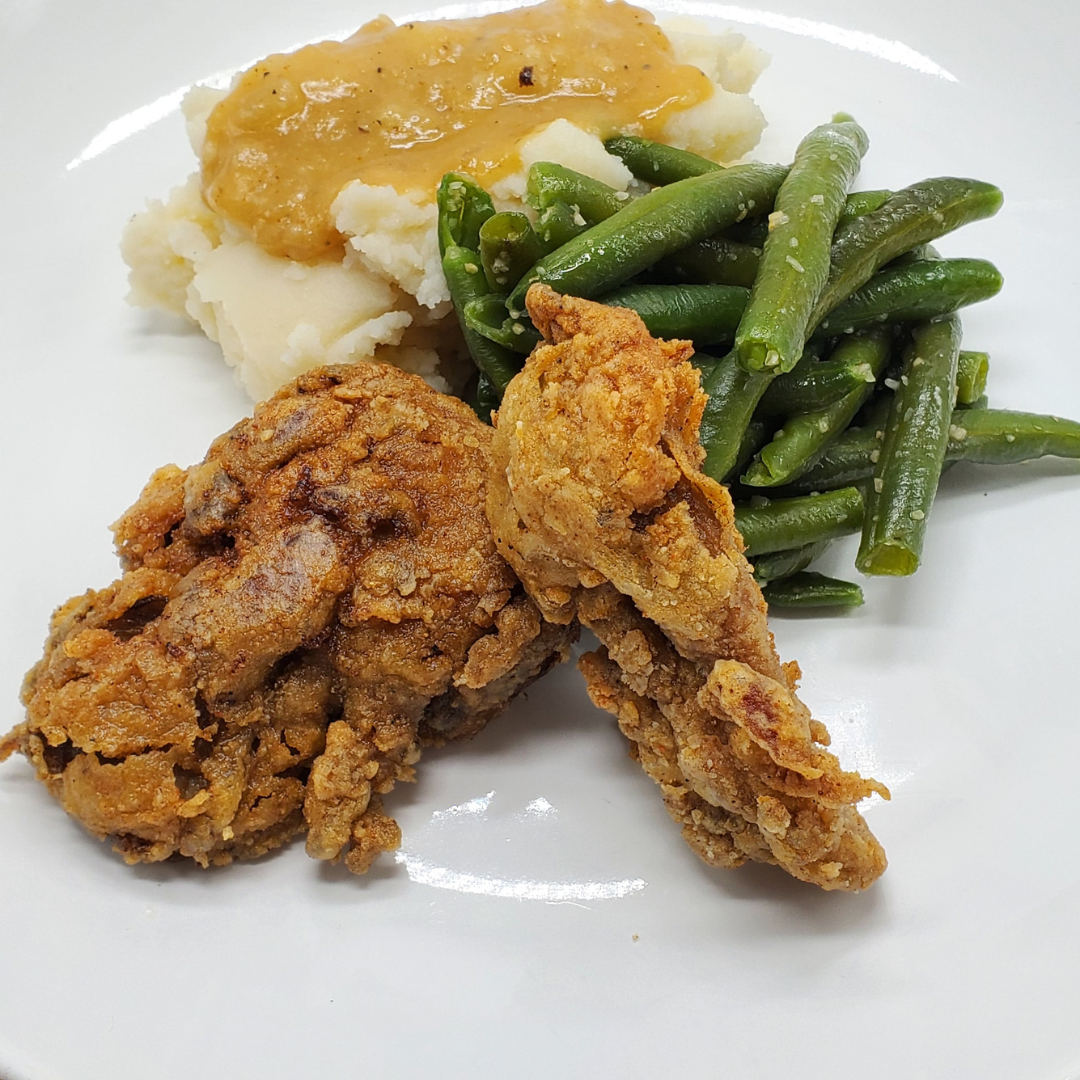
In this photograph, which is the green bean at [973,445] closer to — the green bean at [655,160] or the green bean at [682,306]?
the green bean at [682,306]

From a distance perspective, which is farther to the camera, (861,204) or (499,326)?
(861,204)

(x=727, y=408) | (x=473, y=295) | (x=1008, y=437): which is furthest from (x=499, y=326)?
(x=1008, y=437)

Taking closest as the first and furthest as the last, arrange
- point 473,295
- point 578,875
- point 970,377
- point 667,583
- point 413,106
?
point 667,583
point 578,875
point 473,295
point 970,377
point 413,106

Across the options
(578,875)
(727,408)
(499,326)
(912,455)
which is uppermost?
(499,326)

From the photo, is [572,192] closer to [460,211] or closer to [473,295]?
[460,211]

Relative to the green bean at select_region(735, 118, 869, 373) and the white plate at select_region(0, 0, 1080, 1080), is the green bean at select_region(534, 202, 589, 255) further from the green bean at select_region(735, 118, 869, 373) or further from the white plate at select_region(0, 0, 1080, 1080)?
the white plate at select_region(0, 0, 1080, 1080)

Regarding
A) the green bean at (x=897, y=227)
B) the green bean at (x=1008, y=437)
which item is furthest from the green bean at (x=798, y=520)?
the green bean at (x=897, y=227)
